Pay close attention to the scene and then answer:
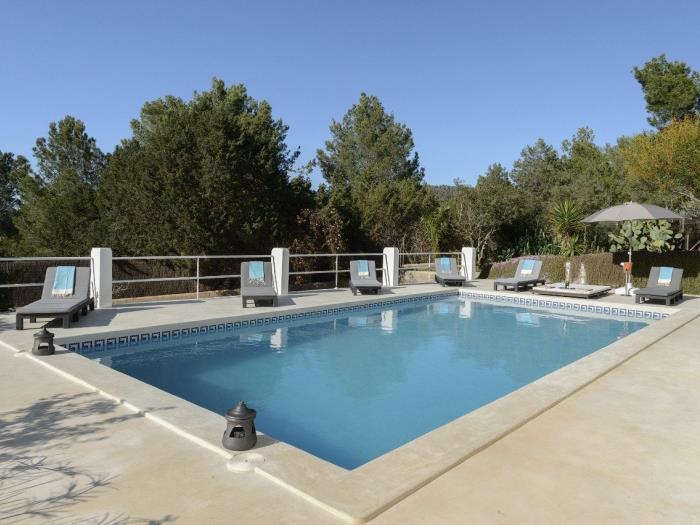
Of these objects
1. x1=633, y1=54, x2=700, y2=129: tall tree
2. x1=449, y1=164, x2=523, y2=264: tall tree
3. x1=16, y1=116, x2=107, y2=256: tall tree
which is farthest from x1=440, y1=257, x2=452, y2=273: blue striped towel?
x1=16, y1=116, x2=107, y2=256: tall tree

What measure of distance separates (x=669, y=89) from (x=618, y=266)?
9.56m

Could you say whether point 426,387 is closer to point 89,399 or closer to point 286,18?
point 89,399

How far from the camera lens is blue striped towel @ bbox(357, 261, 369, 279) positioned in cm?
1326

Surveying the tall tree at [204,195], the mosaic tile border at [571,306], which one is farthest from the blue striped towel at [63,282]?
the mosaic tile border at [571,306]

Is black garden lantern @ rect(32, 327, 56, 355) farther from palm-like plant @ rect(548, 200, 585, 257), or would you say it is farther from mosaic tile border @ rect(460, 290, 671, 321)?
palm-like plant @ rect(548, 200, 585, 257)

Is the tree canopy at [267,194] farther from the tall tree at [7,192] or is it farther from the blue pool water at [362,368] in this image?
the tall tree at [7,192]

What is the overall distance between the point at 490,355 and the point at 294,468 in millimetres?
5446

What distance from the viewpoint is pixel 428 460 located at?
10.7 ft

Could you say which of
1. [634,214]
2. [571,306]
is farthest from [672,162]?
A: [571,306]

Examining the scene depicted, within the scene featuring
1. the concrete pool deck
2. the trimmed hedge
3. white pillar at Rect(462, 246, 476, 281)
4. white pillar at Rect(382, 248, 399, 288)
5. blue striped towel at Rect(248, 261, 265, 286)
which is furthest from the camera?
white pillar at Rect(462, 246, 476, 281)

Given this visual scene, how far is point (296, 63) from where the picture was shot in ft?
73.7

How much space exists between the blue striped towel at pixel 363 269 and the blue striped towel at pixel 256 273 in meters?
3.07

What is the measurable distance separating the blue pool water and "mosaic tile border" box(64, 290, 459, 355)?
166 mm

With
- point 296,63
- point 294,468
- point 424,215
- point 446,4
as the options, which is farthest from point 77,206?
point 294,468
